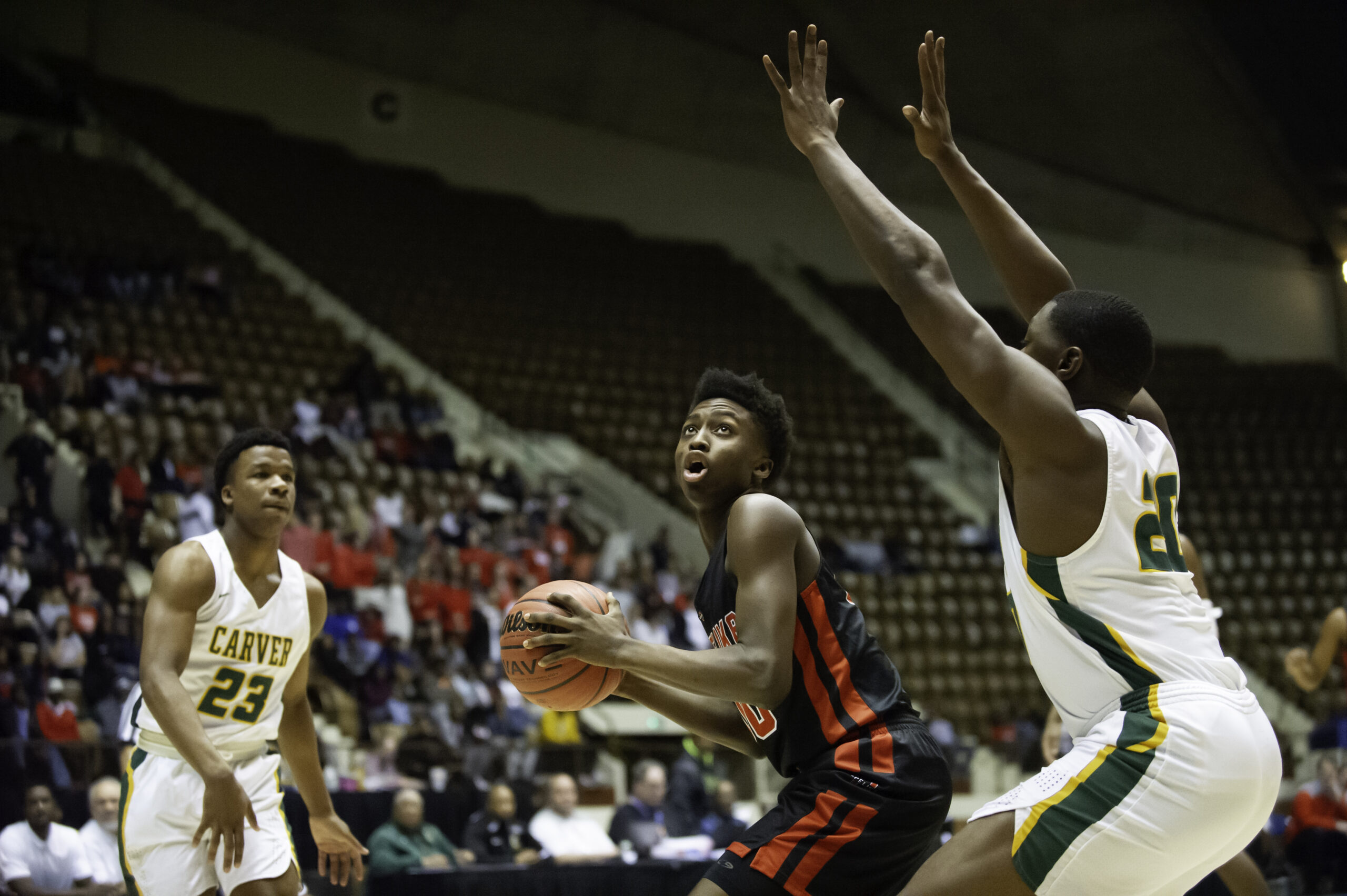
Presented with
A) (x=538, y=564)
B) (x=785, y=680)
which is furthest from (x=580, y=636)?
(x=538, y=564)

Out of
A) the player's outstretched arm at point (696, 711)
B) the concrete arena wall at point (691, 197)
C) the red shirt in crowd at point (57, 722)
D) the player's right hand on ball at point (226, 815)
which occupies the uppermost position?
the concrete arena wall at point (691, 197)

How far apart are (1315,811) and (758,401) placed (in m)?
7.24

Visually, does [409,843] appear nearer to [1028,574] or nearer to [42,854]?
[42,854]

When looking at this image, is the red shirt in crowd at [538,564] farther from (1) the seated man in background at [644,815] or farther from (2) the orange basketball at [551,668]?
(2) the orange basketball at [551,668]

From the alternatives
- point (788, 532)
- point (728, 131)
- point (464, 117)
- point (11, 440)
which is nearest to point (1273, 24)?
point (728, 131)

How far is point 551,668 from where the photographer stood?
9.97 ft

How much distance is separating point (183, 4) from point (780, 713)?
1845 cm

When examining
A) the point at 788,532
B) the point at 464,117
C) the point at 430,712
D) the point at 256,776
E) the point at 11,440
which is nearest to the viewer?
the point at 788,532

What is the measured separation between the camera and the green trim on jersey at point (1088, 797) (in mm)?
2562

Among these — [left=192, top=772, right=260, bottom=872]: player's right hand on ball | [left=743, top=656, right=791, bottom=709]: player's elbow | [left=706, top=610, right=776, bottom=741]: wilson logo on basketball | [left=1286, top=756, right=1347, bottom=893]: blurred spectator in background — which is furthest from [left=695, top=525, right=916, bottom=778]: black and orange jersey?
[left=1286, top=756, right=1347, bottom=893]: blurred spectator in background

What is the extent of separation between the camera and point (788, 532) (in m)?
3.01

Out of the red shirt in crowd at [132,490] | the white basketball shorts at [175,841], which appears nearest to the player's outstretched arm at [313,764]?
the white basketball shorts at [175,841]

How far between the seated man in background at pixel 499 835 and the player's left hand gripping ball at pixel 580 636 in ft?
19.2

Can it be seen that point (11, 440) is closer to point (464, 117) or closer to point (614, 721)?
point (614, 721)
